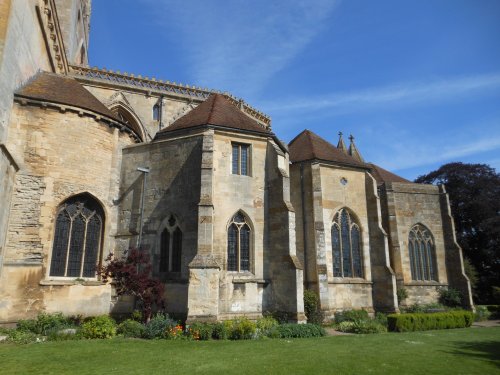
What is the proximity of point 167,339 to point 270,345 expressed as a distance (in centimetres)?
347

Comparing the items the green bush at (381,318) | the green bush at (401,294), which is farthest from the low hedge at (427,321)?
the green bush at (401,294)

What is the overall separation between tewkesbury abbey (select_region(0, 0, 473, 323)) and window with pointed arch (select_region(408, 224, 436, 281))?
16.5 feet

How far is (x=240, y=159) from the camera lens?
16750mm

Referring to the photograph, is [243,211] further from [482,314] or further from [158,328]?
[482,314]

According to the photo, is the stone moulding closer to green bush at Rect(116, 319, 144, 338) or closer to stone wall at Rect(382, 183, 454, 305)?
green bush at Rect(116, 319, 144, 338)

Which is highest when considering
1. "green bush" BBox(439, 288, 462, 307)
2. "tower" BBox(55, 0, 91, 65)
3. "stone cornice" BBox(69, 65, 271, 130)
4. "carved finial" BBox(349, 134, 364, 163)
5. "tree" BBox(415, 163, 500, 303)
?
"tower" BBox(55, 0, 91, 65)

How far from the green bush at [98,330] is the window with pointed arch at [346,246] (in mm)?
11228

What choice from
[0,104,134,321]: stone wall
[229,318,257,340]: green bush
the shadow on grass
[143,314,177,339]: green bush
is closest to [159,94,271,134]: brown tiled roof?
[0,104,134,321]: stone wall

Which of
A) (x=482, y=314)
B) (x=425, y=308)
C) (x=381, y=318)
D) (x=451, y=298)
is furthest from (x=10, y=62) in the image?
(x=482, y=314)

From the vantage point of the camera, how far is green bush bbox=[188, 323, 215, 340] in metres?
12.3

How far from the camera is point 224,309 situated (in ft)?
47.4

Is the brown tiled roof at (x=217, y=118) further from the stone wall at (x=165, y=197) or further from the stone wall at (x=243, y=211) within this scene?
the stone wall at (x=165, y=197)

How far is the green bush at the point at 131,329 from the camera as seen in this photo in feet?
42.0

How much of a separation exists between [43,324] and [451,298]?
21.6 meters
